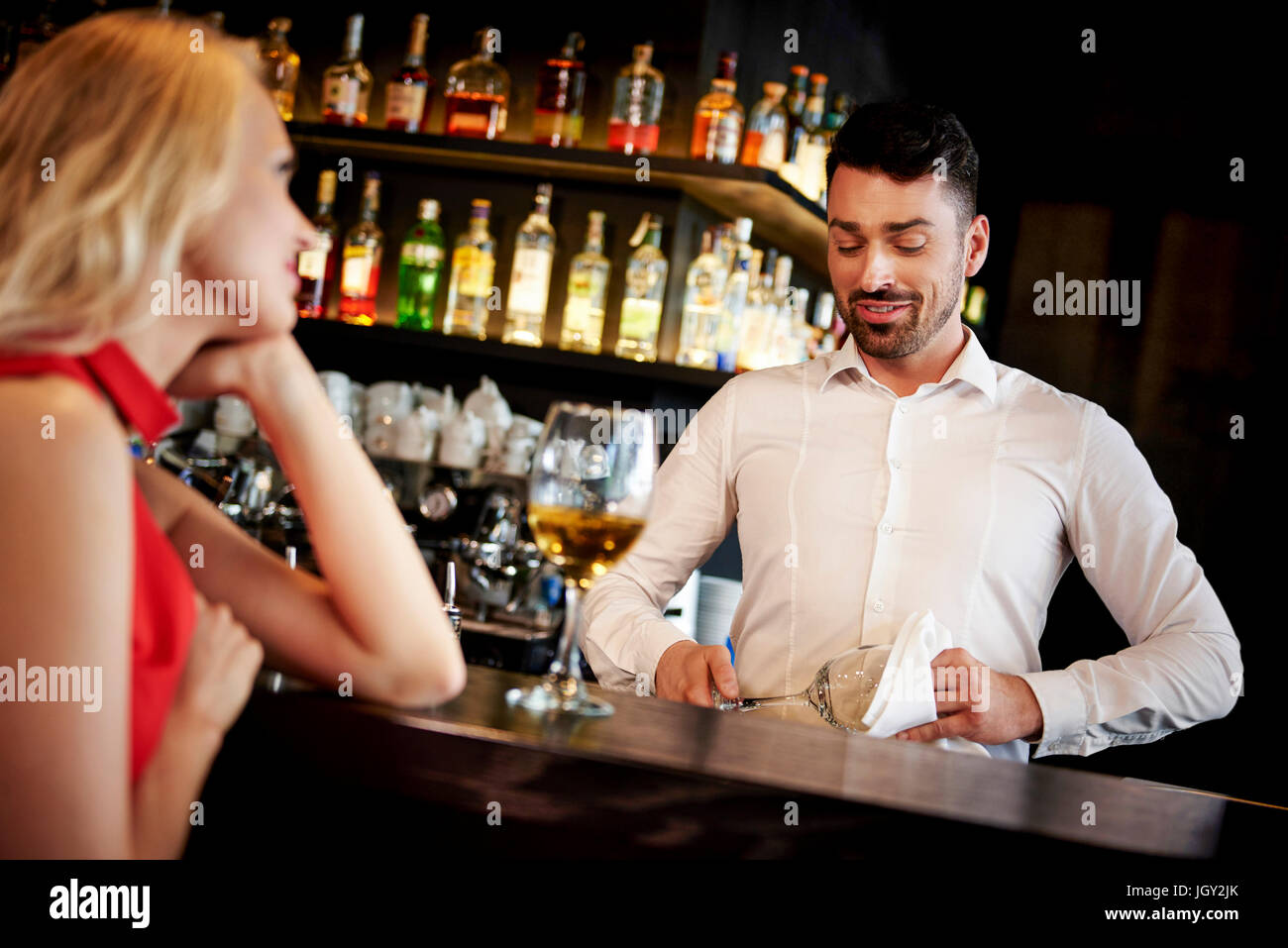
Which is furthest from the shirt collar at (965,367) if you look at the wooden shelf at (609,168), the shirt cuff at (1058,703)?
the wooden shelf at (609,168)

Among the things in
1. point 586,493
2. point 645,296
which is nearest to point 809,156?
point 645,296

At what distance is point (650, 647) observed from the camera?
66.4 inches

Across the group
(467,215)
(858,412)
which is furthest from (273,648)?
(467,215)

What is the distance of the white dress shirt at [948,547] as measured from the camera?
1.72m

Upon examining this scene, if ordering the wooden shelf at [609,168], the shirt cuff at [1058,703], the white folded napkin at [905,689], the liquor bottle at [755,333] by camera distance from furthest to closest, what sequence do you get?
the liquor bottle at [755,333] → the wooden shelf at [609,168] → the shirt cuff at [1058,703] → the white folded napkin at [905,689]

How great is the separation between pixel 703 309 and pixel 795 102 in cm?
60

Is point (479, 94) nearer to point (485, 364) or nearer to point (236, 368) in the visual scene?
point (485, 364)

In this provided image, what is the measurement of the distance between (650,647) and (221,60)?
1075 mm

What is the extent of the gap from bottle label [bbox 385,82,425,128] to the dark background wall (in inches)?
4.9

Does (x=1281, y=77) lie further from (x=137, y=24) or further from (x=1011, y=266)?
(x=137, y=24)

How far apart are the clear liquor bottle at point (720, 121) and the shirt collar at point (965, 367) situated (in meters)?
0.92

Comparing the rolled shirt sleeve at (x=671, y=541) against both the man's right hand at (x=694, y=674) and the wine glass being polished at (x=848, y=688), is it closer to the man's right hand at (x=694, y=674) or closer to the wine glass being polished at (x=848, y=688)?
the man's right hand at (x=694, y=674)

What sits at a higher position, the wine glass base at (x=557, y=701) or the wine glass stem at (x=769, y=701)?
the wine glass base at (x=557, y=701)

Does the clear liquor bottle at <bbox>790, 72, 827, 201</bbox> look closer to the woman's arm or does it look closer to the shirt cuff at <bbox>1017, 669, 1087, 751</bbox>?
the shirt cuff at <bbox>1017, 669, 1087, 751</bbox>
